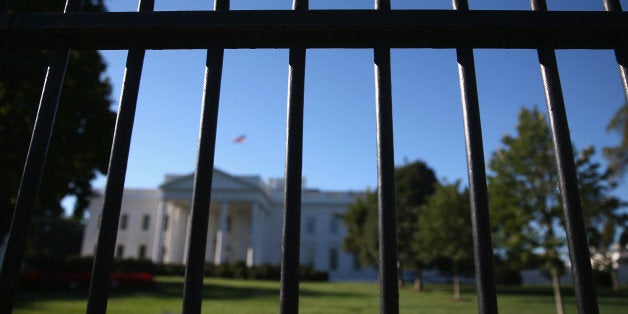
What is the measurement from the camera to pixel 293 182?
1.27 m

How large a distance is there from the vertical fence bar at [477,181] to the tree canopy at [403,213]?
87.4 ft

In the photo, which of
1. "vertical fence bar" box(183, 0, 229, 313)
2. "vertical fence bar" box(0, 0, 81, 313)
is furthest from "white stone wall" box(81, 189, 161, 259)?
"vertical fence bar" box(183, 0, 229, 313)

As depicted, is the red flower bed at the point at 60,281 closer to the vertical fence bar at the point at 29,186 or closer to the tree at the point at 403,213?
the tree at the point at 403,213

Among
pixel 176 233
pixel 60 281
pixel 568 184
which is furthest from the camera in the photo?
pixel 176 233

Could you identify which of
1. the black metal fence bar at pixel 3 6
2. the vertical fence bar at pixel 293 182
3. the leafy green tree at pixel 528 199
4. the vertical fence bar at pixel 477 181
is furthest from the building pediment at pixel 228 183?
the vertical fence bar at pixel 477 181

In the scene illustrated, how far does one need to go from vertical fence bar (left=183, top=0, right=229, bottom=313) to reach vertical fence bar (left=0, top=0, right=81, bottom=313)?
18.2 inches

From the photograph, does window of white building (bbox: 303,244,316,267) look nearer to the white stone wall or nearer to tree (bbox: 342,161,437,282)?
the white stone wall

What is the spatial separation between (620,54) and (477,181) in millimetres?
641

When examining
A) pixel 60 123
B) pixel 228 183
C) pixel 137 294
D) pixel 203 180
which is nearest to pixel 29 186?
pixel 203 180

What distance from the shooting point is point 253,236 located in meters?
54.6

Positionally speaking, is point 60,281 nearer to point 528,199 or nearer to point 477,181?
point 528,199

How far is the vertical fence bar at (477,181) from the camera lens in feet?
3.82

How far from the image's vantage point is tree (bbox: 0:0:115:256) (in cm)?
1447

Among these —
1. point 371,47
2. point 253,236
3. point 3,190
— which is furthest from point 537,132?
point 253,236
